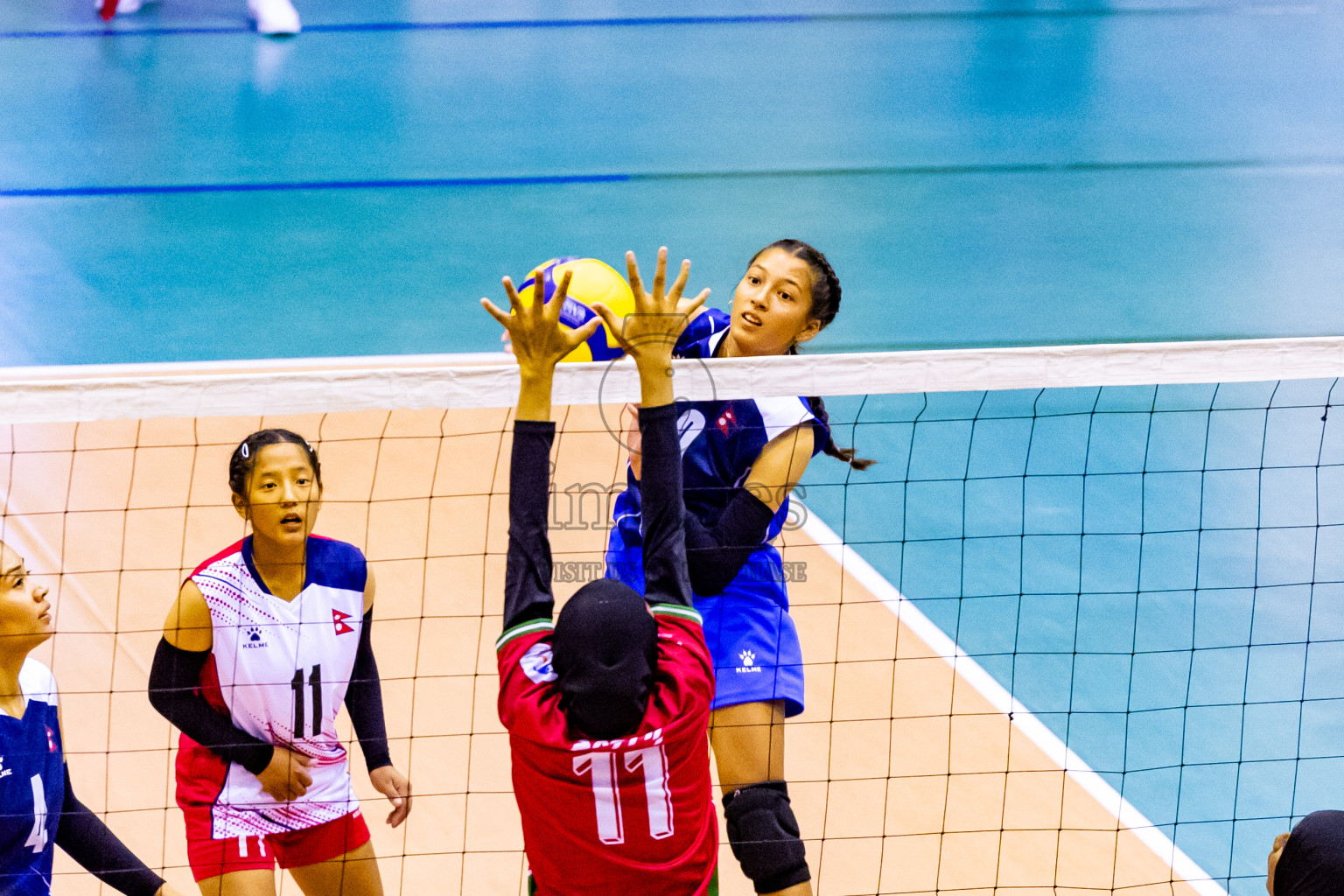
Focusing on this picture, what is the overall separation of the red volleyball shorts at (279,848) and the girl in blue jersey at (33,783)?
0.14m

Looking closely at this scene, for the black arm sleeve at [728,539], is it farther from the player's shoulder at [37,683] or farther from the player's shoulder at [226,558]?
the player's shoulder at [37,683]

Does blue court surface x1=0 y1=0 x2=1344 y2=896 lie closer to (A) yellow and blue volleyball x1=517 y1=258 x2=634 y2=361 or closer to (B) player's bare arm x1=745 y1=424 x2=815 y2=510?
(B) player's bare arm x1=745 y1=424 x2=815 y2=510

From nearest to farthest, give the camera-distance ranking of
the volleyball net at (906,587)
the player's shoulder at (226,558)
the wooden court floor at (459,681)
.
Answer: the player's shoulder at (226,558) → the volleyball net at (906,587) → the wooden court floor at (459,681)

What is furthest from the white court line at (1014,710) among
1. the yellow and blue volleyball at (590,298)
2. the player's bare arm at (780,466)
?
the yellow and blue volleyball at (590,298)

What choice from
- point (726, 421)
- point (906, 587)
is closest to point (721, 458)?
point (726, 421)

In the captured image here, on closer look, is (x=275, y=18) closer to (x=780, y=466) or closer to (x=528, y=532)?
(x=780, y=466)

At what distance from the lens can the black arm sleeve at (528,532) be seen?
235 centimetres

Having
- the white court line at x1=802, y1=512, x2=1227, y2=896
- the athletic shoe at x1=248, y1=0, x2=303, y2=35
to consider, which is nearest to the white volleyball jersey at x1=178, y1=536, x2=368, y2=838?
the white court line at x1=802, y1=512, x2=1227, y2=896

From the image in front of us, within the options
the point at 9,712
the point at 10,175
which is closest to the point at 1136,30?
the point at 10,175

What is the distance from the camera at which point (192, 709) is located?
111 inches

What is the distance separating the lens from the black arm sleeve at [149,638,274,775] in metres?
2.81

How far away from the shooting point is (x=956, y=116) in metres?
10.2

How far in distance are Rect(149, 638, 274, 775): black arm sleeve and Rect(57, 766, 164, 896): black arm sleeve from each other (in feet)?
0.96

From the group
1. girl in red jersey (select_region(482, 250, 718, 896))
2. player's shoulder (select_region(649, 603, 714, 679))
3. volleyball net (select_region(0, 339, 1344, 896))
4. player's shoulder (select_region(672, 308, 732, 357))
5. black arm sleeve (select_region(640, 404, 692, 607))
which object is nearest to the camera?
girl in red jersey (select_region(482, 250, 718, 896))
